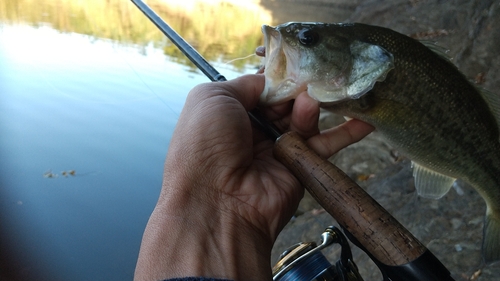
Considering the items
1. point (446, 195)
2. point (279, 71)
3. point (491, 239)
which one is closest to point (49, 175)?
point (279, 71)

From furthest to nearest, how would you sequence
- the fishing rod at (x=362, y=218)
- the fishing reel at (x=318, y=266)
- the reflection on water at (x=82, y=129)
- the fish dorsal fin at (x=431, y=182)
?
the reflection on water at (x=82, y=129)
the fish dorsal fin at (x=431, y=182)
the fishing reel at (x=318, y=266)
the fishing rod at (x=362, y=218)

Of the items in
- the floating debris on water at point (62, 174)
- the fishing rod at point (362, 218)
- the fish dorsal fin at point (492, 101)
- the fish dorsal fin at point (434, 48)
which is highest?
the fish dorsal fin at point (434, 48)

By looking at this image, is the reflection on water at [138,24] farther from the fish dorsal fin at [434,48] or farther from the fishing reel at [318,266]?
the fishing reel at [318,266]

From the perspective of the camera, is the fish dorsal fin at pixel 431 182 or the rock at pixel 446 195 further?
the rock at pixel 446 195

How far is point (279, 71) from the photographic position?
70.9 inches

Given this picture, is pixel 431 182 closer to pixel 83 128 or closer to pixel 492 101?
pixel 492 101

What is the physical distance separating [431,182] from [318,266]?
1062 millimetres

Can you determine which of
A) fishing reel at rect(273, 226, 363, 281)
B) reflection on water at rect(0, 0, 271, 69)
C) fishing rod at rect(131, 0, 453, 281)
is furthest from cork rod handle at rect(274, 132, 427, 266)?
reflection on water at rect(0, 0, 271, 69)

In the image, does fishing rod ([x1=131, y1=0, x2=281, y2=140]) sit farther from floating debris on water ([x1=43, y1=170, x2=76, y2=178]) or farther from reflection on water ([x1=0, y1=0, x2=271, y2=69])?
reflection on water ([x1=0, y1=0, x2=271, y2=69])

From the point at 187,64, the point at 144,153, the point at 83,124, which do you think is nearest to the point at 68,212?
the point at 144,153

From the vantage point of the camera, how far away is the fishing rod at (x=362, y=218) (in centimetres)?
113

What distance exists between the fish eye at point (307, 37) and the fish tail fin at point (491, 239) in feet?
4.39

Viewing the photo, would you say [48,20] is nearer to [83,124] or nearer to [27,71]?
[27,71]

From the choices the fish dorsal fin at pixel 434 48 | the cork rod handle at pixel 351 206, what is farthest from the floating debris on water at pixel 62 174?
the fish dorsal fin at pixel 434 48
